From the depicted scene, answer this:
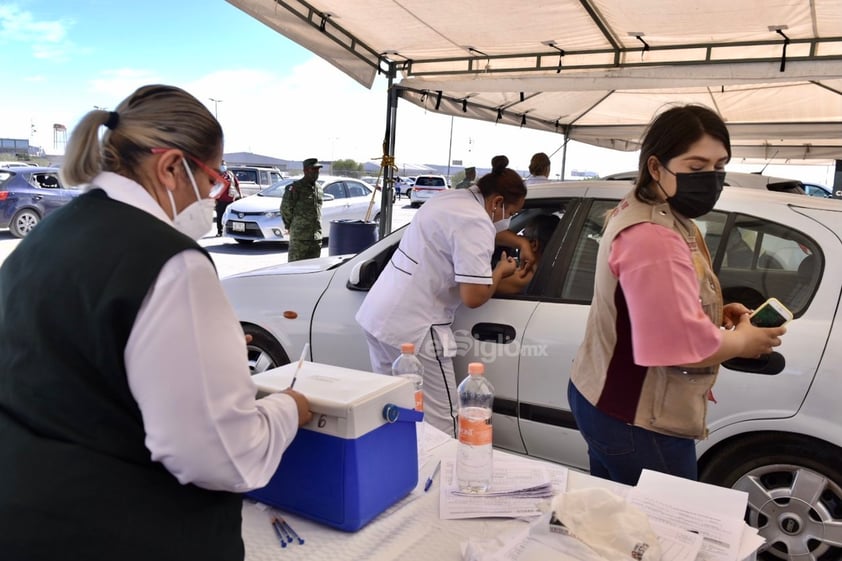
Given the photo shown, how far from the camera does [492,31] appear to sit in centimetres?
448

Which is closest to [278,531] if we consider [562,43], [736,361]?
[736,361]

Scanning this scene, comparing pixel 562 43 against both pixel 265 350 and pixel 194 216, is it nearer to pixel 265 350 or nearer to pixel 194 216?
pixel 265 350

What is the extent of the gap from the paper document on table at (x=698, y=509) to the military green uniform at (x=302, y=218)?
6211 millimetres

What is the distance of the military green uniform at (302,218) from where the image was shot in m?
7.48

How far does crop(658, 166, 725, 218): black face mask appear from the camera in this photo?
164 cm

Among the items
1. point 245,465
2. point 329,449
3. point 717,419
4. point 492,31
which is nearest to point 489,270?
point 717,419

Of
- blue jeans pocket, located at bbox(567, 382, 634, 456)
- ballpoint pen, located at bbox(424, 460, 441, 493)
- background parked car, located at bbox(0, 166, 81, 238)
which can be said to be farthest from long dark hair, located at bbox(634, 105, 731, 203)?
background parked car, located at bbox(0, 166, 81, 238)

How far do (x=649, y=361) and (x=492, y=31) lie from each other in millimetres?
3545

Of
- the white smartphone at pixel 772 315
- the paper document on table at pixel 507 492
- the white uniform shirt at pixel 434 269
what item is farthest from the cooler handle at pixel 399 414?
the white uniform shirt at pixel 434 269

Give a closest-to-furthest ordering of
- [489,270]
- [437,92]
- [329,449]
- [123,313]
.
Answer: [123,313] → [329,449] → [489,270] → [437,92]

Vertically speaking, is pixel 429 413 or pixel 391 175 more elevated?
pixel 391 175

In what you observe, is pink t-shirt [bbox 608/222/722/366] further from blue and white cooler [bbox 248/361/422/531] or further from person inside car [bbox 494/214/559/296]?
person inside car [bbox 494/214/559/296]

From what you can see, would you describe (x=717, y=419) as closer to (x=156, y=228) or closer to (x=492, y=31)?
(x=156, y=228)

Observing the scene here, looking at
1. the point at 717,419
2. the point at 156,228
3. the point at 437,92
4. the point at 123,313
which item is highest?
the point at 437,92
